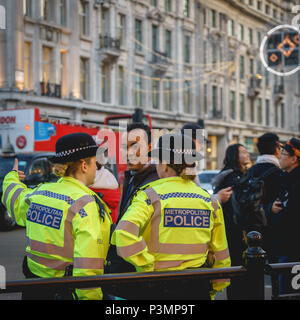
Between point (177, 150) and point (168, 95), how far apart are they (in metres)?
32.2

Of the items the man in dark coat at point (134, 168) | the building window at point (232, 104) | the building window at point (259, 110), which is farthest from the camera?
the building window at point (259, 110)

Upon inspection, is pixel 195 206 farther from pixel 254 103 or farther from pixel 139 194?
pixel 254 103

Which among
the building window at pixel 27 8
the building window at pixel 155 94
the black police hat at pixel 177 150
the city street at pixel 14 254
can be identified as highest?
the building window at pixel 27 8

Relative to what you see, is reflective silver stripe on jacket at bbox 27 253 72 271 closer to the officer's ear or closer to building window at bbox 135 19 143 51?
the officer's ear

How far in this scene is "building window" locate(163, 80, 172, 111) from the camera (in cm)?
3478

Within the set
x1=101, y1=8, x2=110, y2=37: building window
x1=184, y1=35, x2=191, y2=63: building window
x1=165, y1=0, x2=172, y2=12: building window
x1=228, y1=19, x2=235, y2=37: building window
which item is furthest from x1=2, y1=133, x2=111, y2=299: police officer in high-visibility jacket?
x1=228, y1=19, x2=235, y2=37: building window

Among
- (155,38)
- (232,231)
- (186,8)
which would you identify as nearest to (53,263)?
(232,231)

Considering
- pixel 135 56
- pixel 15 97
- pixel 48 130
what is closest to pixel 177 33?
pixel 135 56

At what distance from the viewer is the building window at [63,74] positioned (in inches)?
1056

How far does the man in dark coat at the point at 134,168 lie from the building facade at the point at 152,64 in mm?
15970

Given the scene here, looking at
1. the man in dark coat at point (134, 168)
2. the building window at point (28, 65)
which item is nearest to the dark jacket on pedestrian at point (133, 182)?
the man in dark coat at point (134, 168)

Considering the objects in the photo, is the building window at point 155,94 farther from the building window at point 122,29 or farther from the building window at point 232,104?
the building window at point 232,104

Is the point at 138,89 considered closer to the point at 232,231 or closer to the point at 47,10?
the point at 47,10

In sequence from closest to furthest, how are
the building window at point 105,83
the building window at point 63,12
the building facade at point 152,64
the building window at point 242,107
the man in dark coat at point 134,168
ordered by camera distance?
the man in dark coat at point 134,168 → the building facade at point 152,64 → the building window at point 63,12 → the building window at point 105,83 → the building window at point 242,107
